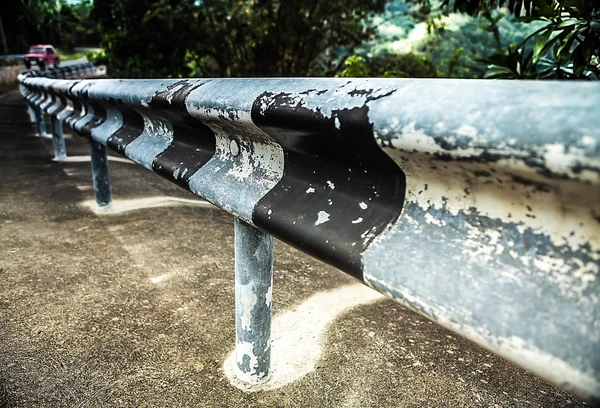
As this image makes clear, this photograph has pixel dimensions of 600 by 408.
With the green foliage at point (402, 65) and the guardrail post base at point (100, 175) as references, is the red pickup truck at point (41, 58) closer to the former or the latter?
the green foliage at point (402, 65)

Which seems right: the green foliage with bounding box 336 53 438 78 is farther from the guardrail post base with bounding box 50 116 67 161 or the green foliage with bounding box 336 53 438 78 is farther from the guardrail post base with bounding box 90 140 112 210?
the guardrail post base with bounding box 90 140 112 210

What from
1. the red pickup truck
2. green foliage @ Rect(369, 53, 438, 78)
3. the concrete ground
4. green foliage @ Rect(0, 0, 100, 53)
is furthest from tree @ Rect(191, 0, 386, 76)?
green foliage @ Rect(0, 0, 100, 53)

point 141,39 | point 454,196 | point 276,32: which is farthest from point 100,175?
point 141,39

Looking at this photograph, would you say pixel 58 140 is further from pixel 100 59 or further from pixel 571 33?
pixel 100 59

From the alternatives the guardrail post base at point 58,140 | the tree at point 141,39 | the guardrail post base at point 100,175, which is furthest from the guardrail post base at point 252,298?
the tree at point 141,39

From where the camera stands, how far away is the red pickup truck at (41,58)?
25.7 meters

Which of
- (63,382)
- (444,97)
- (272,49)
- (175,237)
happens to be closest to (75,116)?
(175,237)

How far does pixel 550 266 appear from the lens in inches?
18.5

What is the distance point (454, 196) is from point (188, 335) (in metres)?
1.26

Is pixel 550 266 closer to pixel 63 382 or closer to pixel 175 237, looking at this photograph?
pixel 63 382

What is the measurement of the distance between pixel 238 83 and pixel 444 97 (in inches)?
22.3

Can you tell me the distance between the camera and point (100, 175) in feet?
9.27

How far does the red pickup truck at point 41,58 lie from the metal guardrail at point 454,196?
1166 inches

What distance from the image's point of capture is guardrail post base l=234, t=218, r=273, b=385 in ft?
4.09
